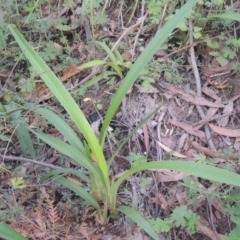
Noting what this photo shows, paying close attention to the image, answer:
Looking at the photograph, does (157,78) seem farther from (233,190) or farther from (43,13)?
(43,13)

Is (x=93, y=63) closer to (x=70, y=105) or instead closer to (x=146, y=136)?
(x=146, y=136)

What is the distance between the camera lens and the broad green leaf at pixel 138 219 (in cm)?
129

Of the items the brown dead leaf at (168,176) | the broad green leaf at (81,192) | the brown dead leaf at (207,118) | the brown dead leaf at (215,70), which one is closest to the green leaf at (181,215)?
the brown dead leaf at (168,176)

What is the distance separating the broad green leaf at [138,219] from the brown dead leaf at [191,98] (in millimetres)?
619

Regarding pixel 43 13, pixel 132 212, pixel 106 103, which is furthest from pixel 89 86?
pixel 132 212

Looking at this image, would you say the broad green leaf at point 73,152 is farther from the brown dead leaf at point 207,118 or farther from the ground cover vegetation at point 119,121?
the brown dead leaf at point 207,118

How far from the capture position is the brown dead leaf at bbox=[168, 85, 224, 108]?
1784 millimetres

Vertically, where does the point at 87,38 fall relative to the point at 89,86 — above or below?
above

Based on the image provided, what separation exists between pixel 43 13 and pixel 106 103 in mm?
694

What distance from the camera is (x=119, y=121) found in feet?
5.78

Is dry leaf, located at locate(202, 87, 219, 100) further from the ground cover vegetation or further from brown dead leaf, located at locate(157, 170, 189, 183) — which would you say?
brown dead leaf, located at locate(157, 170, 189, 183)

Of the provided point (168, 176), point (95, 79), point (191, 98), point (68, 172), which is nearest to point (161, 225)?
point (168, 176)

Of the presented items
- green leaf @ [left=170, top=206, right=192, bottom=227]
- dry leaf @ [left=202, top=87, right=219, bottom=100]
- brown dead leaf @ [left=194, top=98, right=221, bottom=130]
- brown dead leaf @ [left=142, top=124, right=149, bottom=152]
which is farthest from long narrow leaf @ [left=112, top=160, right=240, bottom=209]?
dry leaf @ [left=202, top=87, right=219, bottom=100]

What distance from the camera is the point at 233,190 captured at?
154 cm
